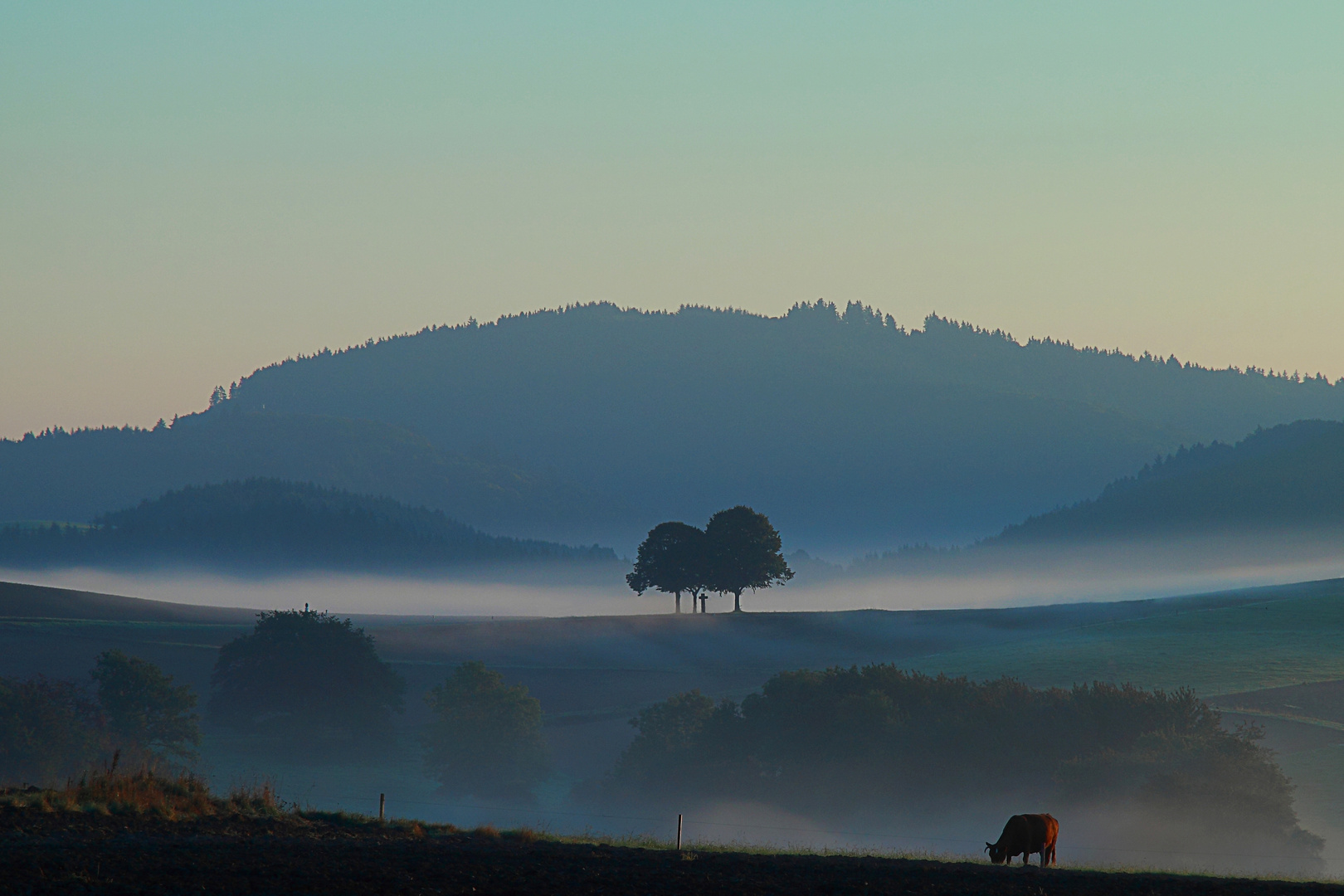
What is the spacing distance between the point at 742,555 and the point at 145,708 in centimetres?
6190

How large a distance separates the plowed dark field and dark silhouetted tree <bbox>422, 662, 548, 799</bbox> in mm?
60124

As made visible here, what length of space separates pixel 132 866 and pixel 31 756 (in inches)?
2283

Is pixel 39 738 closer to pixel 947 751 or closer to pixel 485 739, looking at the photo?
pixel 485 739

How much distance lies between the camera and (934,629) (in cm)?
13725

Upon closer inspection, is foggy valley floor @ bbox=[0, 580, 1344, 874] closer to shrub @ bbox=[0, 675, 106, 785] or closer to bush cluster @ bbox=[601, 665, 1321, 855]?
bush cluster @ bbox=[601, 665, 1321, 855]

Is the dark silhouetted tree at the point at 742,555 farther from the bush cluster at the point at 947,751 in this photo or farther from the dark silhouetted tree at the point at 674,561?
the bush cluster at the point at 947,751

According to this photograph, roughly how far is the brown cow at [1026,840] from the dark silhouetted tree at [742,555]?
3911 inches

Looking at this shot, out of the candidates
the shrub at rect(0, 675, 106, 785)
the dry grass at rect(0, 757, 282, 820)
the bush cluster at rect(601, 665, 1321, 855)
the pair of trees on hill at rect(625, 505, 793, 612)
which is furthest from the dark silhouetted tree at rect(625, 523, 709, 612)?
the dry grass at rect(0, 757, 282, 820)

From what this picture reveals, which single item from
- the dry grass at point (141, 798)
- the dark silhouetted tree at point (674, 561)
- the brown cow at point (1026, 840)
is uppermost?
the dark silhouetted tree at point (674, 561)

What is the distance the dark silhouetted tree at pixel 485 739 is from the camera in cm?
8975

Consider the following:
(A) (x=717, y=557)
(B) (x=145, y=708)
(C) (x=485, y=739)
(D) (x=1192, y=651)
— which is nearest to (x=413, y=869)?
(C) (x=485, y=739)

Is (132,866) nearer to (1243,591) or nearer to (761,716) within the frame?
(761,716)

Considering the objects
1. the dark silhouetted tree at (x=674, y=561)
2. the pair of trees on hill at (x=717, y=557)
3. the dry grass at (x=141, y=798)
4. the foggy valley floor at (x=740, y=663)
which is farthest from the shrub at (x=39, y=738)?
the dark silhouetted tree at (x=674, y=561)

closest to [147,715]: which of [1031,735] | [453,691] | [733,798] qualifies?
[453,691]
